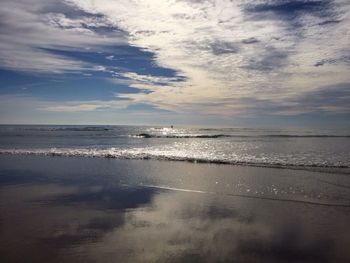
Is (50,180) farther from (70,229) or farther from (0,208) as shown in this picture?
(70,229)

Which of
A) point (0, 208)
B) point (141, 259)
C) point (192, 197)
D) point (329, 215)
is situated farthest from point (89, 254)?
point (329, 215)

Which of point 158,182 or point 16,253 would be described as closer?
point 16,253

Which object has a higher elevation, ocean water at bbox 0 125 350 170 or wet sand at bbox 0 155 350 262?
ocean water at bbox 0 125 350 170

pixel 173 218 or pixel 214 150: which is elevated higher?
pixel 214 150

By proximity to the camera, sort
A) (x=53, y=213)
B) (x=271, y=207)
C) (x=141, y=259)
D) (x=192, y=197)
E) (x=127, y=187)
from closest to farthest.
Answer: (x=141, y=259)
(x=53, y=213)
(x=271, y=207)
(x=192, y=197)
(x=127, y=187)

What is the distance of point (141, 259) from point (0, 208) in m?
5.98

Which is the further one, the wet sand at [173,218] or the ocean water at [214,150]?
the ocean water at [214,150]

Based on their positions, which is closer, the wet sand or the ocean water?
the wet sand

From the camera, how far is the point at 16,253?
22.0 ft

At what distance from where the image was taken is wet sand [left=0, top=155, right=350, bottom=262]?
269 inches

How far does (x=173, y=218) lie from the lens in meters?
9.30

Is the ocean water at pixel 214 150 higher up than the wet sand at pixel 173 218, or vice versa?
the ocean water at pixel 214 150

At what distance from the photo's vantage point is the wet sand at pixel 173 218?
6.83 meters

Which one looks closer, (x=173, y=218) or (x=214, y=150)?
(x=173, y=218)
